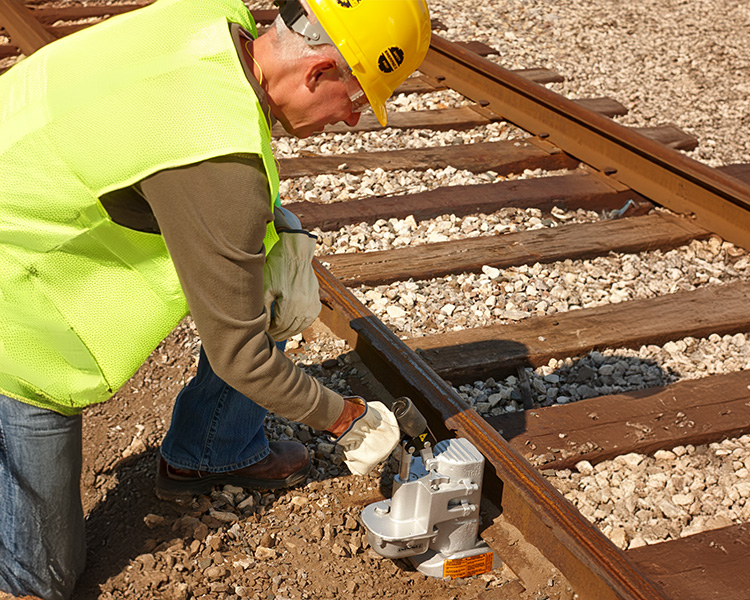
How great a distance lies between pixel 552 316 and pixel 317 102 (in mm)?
2351

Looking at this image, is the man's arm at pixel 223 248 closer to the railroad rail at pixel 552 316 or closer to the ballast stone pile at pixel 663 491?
the railroad rail at pixel 552 316

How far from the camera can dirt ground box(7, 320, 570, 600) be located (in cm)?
286

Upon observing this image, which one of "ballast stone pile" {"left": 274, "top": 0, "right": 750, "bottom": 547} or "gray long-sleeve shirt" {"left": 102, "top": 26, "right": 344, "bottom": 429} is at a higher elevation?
"gray long-sleeve shirt" {"left": 102, "top": 26, "right": 344, "bottom": 429}

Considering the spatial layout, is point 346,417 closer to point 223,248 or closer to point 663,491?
point 223,248

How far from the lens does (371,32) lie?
238cm

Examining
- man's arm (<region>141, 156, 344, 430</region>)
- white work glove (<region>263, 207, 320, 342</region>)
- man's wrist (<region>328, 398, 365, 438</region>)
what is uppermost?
man's arm (<region>141, 156, 344, 430</region>)

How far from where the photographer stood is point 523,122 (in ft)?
21.1

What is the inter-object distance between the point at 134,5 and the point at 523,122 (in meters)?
4.05

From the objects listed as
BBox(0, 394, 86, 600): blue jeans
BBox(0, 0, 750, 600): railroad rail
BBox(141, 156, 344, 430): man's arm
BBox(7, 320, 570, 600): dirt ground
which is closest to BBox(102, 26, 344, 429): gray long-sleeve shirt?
BBox(141, 156, 344, 430): man's arm

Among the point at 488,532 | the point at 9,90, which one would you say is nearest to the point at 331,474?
the point at 488,532

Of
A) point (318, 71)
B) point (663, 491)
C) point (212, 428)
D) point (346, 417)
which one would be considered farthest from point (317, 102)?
point (663, 491)

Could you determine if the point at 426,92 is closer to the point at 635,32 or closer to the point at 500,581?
the point at 635,32

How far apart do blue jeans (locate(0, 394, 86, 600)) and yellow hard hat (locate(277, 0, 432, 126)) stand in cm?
131

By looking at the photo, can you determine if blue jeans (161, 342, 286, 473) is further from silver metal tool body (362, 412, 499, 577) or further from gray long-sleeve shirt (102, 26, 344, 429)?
gray long-sleeve shirt (102, 26, 344, 429)
